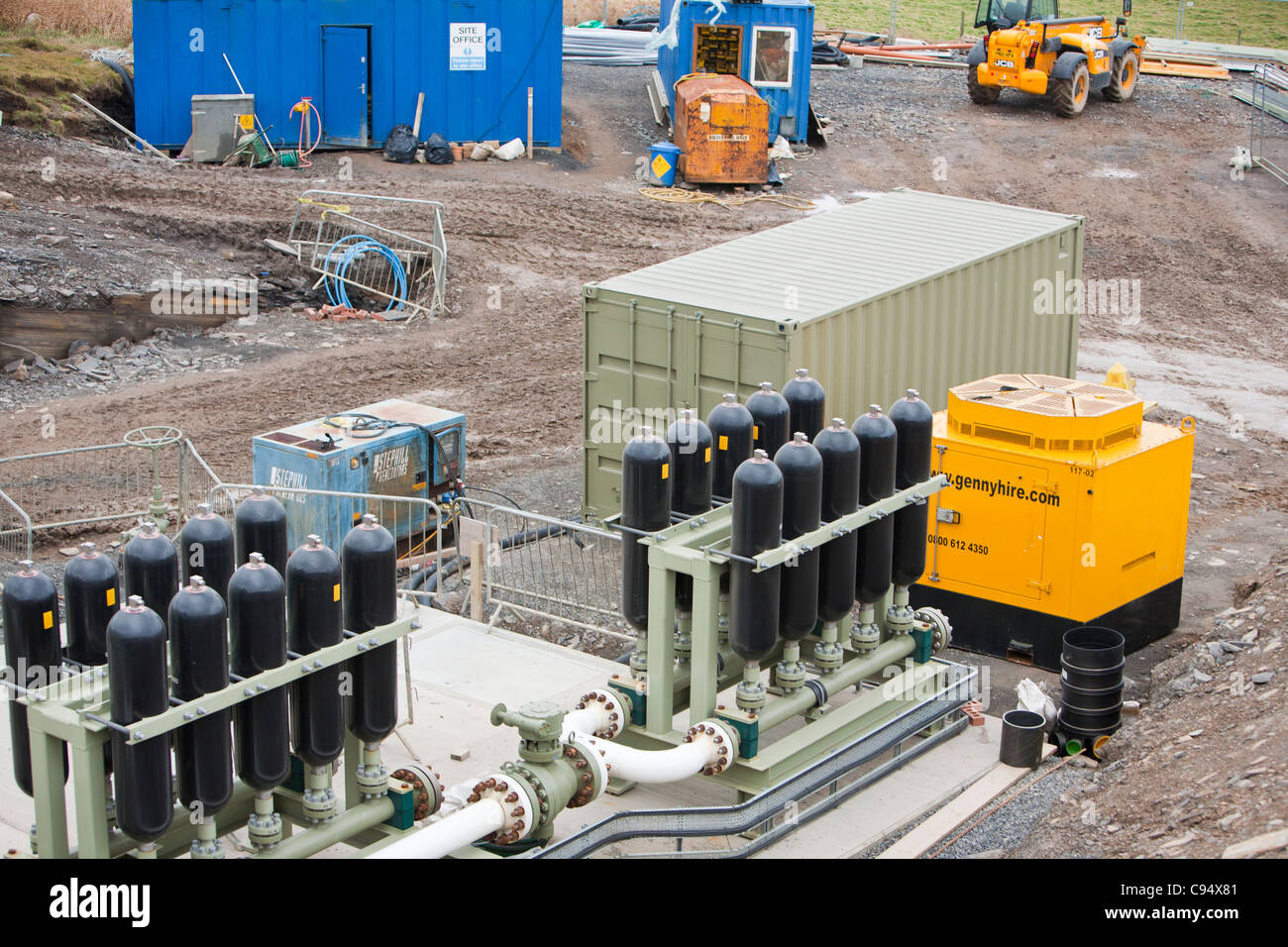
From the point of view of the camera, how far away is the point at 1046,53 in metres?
35.6

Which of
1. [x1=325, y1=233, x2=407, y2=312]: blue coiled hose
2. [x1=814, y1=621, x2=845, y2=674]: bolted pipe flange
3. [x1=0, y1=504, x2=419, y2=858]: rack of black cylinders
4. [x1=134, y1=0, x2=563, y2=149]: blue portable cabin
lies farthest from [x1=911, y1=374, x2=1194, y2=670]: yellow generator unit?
[x1=134, y1=0, x2=563, y2=149]: blue portable cabin

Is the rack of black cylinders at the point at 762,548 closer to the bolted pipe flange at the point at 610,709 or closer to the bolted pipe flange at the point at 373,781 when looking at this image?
the bolted pipe flange at the point at 610,709

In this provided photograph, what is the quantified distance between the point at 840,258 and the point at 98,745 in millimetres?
10218

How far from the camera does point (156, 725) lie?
25.2 ft

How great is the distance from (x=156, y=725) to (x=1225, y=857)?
17.6ft

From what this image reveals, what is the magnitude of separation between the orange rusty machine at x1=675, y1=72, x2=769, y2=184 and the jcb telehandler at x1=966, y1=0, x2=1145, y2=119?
23.2 ft

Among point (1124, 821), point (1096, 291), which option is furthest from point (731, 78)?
point (1124, 821)

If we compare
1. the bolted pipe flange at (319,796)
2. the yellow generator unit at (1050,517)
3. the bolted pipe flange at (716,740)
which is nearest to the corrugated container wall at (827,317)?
the yellow generator unit at (1050,517)

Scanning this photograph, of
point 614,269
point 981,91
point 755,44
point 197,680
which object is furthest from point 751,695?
point 981,91

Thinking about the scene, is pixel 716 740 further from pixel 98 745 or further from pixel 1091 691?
pixel 98 745

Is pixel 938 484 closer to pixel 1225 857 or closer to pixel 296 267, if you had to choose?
pixel 1225 857

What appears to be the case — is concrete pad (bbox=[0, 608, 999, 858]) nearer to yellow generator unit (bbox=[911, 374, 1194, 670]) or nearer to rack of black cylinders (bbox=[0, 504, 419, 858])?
rack of black cylinders (bbox=[0, 504, 419, 858])

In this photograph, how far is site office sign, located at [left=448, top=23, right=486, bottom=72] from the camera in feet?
109

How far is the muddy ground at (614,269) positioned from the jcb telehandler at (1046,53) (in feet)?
2.40
